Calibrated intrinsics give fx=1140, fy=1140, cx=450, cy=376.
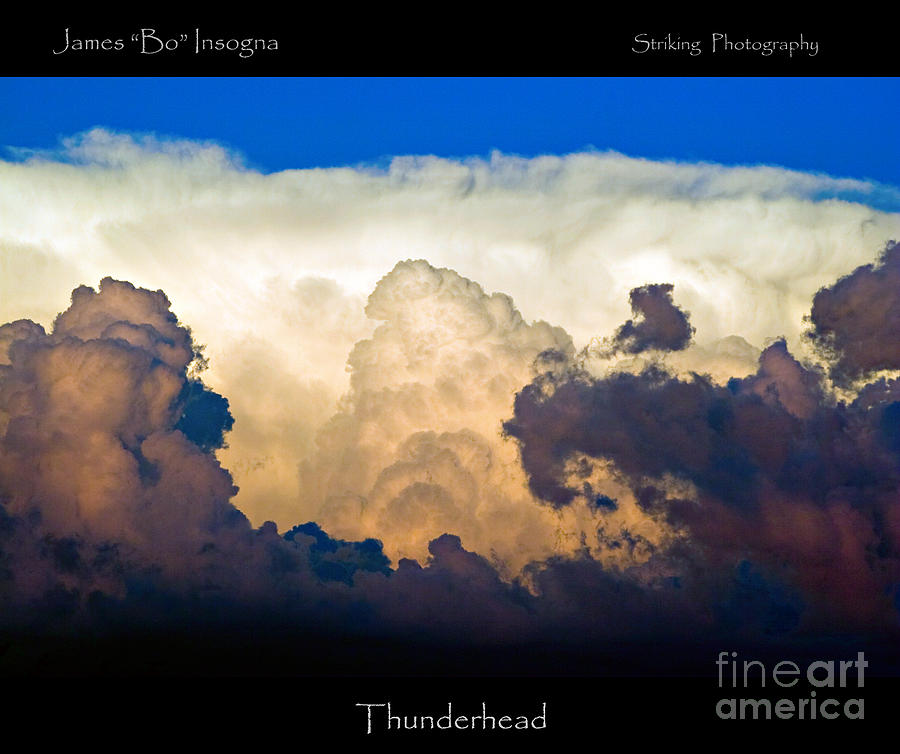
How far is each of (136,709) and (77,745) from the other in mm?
39261

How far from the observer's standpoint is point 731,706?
126 metres

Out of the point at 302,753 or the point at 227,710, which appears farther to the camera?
the point at 227,710

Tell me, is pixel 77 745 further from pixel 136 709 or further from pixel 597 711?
pixel 597 711
